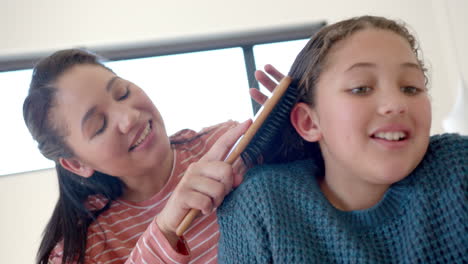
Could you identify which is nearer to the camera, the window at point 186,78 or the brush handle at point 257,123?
the brush handle at point 257,123

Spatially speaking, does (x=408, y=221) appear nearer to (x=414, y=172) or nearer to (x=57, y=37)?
(x=414, y=172)

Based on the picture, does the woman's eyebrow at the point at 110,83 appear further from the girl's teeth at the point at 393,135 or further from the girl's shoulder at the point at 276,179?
A: the girl's teeth at the point at 393,135

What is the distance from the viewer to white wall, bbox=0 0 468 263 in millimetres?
1621

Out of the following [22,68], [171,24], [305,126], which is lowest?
[305,126]

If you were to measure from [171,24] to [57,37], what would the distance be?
0.53 m

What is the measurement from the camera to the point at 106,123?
691 millimetres

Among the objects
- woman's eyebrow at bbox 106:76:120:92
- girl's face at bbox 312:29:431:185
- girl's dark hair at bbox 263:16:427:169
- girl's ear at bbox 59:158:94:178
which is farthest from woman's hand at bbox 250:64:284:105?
girl's ear at bbox 59:158:94:178

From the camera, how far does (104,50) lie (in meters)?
1.74

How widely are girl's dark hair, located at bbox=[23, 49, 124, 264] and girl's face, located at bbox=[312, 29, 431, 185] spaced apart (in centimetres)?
52

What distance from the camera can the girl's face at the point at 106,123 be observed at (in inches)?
26.8

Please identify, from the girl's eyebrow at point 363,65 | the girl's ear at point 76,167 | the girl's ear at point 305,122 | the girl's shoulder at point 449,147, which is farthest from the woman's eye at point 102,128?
the girl's shoulder at point 449,147

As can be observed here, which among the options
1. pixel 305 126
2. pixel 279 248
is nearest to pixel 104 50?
pixel 305 126

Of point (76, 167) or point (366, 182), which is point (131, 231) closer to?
point (76, 167)

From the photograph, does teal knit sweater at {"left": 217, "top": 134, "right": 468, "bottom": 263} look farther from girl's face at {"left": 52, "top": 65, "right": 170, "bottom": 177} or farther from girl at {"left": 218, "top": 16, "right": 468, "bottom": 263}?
girl's face at {"left": 52, "top": 65, "right": 170, "bottom": 177}
